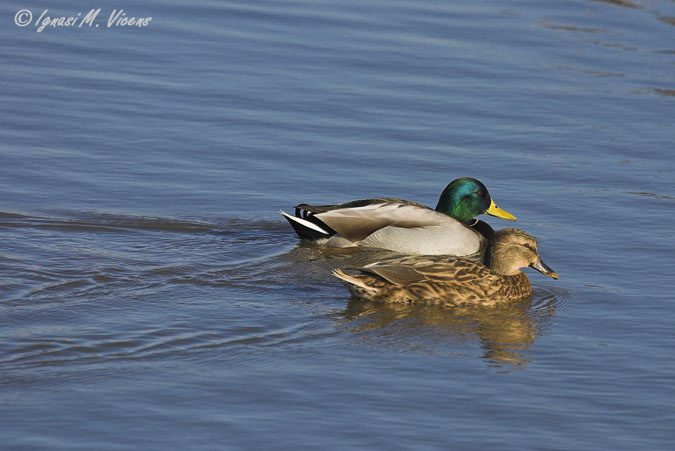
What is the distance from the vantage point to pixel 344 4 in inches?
737

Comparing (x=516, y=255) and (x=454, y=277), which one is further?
(x=516, y=255)

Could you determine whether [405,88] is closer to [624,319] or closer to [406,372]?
[624,319]

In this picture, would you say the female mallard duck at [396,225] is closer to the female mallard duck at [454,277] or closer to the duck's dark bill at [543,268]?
the female mallard duck at [454,277]

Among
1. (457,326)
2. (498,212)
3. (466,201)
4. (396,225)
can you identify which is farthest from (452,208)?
(457,326)

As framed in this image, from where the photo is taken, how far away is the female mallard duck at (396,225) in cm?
1048

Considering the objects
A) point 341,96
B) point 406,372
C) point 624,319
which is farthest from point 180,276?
point 341,96

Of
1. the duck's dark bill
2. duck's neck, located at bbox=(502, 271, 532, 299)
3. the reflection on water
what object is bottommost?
the reflection on water

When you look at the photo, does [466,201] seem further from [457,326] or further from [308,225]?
[457,326]

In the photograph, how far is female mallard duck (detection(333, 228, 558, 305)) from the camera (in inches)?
341

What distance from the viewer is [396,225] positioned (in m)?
10.5

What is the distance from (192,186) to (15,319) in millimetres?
3793

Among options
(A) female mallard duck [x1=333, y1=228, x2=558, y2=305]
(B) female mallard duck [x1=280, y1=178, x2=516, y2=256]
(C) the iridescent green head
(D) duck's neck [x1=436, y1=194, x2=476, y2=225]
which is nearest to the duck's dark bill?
(A) female mallard duck [x1=333, y1=228, x2=558, y2=305]

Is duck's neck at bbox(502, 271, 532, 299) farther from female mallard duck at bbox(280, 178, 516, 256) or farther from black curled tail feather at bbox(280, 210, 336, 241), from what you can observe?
black curled tail feather at bbox(280, 210, 336, 241)

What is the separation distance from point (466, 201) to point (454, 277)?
7.54 feet
